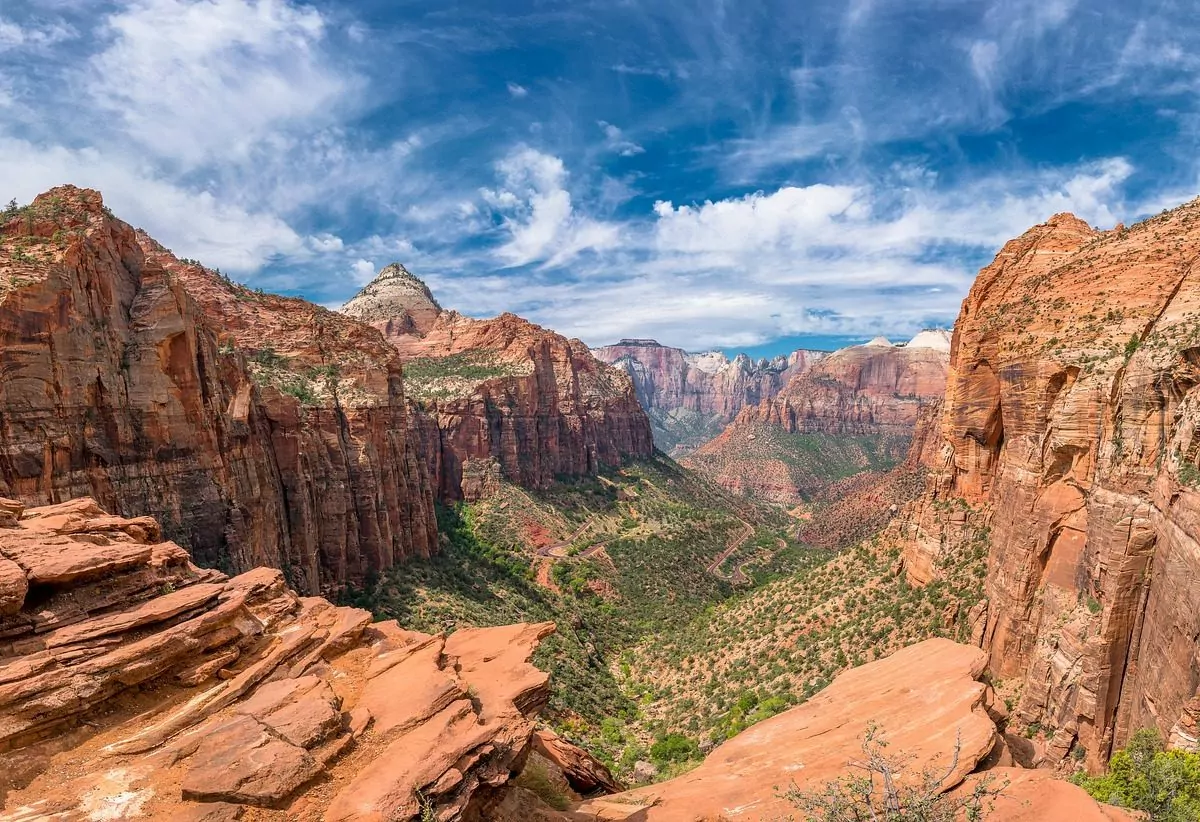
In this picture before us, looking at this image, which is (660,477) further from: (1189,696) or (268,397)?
(1189,696)

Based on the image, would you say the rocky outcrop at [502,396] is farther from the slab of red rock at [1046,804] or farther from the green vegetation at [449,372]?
the slab of red rock at [1046,804]

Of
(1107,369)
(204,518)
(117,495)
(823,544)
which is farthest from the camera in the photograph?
(823,544)

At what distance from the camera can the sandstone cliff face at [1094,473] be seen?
18.5 metres

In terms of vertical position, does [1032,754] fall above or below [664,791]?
below

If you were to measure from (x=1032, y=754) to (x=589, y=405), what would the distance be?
10731cm

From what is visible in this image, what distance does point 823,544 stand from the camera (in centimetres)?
9931

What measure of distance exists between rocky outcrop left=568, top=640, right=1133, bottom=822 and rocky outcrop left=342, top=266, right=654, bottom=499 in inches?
2777

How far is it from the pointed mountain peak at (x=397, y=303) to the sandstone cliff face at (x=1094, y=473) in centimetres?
10992

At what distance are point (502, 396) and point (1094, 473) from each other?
273ft

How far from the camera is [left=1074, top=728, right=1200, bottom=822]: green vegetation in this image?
535 inches

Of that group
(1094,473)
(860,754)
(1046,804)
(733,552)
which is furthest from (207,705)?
(733,552)

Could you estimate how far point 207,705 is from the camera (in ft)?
39.4

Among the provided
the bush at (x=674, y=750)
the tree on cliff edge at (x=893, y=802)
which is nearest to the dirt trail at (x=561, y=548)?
the bush at (x=674, y=750)

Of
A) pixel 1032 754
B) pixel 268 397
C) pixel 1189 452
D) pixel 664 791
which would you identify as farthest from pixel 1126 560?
pixel 268 397
